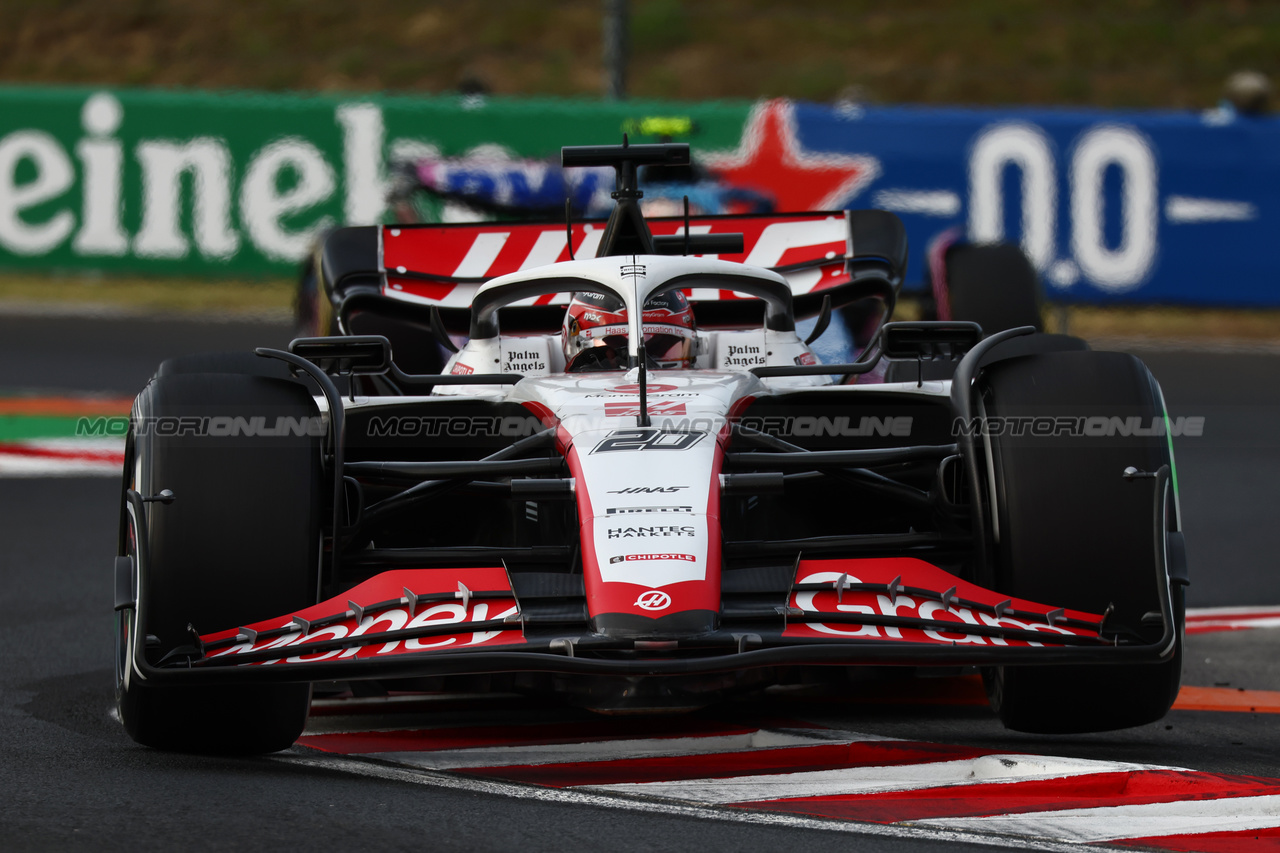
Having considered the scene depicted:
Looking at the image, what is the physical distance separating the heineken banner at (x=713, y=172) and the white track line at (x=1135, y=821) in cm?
955

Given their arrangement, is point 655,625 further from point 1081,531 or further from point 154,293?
point 154,293

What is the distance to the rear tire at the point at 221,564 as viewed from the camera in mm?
3734

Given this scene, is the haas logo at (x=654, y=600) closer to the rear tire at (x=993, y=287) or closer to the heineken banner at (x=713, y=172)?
the rear tire at (x=993, y=287)

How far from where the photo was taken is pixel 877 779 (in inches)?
146

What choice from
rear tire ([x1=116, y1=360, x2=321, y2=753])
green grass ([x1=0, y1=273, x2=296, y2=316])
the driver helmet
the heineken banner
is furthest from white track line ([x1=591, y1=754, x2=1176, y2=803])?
green grass ([x1=0, y1=273, x2=296, y2=316])

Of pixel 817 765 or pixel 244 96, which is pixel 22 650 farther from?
pixel 244 96

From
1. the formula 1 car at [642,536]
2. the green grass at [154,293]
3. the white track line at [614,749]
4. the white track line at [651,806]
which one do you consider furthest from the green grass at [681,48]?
the white track line at [651,806]

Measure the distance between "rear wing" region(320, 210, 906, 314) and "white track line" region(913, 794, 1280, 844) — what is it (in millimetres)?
3231

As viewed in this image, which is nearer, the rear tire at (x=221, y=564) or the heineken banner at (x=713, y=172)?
the rear tire at (x=221, y=564)

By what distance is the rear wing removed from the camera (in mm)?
6496

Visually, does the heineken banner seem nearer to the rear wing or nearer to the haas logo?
the rear wing

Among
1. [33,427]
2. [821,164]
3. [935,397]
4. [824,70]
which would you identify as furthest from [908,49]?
[935,397]

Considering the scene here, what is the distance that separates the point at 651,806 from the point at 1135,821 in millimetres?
940

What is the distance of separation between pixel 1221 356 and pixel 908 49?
1442 centimetres
